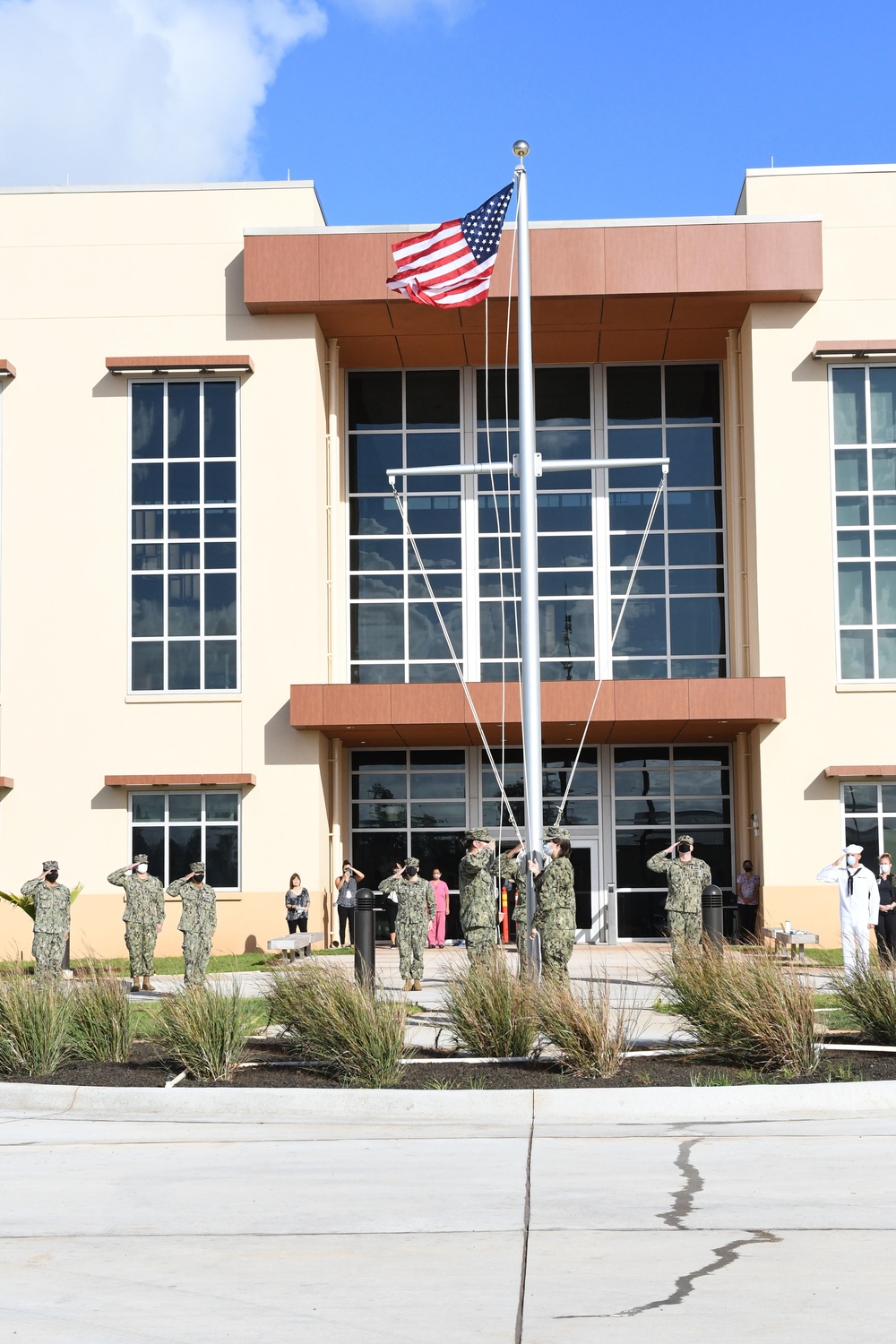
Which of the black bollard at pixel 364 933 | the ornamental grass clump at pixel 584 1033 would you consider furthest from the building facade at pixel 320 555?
the ornamental grass clump at pixel 584 1033

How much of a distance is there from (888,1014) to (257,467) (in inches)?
759

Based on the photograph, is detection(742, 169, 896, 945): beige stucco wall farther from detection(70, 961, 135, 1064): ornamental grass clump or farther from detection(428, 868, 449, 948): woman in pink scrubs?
detection(70, 961, 135, 1064): ornamental grass clump

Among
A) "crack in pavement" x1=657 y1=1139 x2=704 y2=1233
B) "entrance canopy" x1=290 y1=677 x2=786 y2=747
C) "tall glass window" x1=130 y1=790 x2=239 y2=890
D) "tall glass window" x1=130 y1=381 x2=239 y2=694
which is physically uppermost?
"tall glass window" x1=130 y1=381 x2=239 y2=694

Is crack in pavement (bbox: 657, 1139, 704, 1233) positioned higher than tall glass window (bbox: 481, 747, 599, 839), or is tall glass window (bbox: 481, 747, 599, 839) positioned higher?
tall glass window (bbox: 481, 747, 599, 839)

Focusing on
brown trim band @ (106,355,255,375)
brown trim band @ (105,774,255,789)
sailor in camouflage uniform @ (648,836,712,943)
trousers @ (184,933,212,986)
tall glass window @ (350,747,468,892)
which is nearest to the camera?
trousers @ (184,933,212,986)

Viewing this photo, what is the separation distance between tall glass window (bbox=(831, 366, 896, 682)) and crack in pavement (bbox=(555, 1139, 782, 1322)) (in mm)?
20710

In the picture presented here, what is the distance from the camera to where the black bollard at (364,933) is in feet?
46.2

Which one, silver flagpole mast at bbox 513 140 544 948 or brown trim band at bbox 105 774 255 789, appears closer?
silver flagpole mast at bbox 513 140 544 948

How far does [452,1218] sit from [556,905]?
735 cm

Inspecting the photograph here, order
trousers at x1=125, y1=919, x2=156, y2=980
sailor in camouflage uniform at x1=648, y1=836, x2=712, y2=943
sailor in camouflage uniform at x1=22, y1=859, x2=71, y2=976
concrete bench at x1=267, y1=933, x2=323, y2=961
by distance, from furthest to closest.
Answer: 1. concrete bench at x1=267, y1=933, x2=323, y2=961
2. trousers at x1=125, y1=919, x2=156, y2=980
3. sailor in camouflage uniform at x1=22, y1=859, x2=71, y2=976
4. sailor in camouflage uniform at x1=648, y1=836, x2=712, y2=943

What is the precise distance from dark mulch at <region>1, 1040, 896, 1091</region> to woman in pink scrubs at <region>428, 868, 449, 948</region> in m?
16.7

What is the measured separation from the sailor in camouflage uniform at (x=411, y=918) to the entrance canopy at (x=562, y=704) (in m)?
6.92

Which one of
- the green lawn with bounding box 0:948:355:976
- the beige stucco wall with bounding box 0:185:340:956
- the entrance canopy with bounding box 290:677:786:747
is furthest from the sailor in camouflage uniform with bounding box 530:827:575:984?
the beige stucco wall with bounding box 0:185:340:956

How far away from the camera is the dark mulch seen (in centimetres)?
1002
